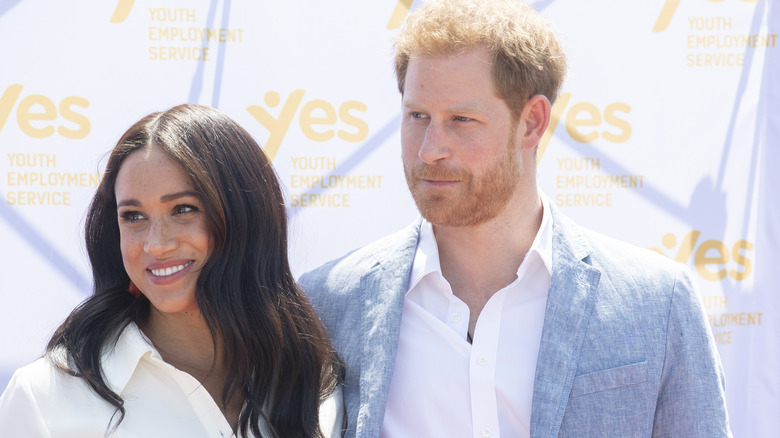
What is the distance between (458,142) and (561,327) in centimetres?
52

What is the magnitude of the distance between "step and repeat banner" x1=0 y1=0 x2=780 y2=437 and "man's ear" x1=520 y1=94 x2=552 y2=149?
775 millimetres

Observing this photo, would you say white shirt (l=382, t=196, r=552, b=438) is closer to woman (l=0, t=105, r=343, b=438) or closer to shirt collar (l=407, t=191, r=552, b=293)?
shirt collar (l=407, t=191, r=552, b=293)

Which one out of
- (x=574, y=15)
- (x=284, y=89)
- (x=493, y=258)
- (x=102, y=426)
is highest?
(x=574, y=15)

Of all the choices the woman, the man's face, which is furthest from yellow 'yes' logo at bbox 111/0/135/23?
the man's face

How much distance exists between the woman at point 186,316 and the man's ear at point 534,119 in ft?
2.23

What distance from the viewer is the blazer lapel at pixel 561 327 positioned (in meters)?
1.89

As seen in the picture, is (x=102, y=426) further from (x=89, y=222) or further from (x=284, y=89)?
(x=284, y=89)

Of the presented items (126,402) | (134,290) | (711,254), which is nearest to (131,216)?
(134,290)

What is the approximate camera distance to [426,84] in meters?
2.07

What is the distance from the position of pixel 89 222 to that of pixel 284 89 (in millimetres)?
950

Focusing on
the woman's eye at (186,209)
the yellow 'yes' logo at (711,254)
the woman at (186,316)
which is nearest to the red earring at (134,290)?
the woman at (186,316)

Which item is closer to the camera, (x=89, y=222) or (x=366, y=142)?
(x=89, y=222)

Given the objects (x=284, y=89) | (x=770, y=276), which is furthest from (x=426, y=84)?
(x=770, y=276)

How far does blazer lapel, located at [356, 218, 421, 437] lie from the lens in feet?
6.41
